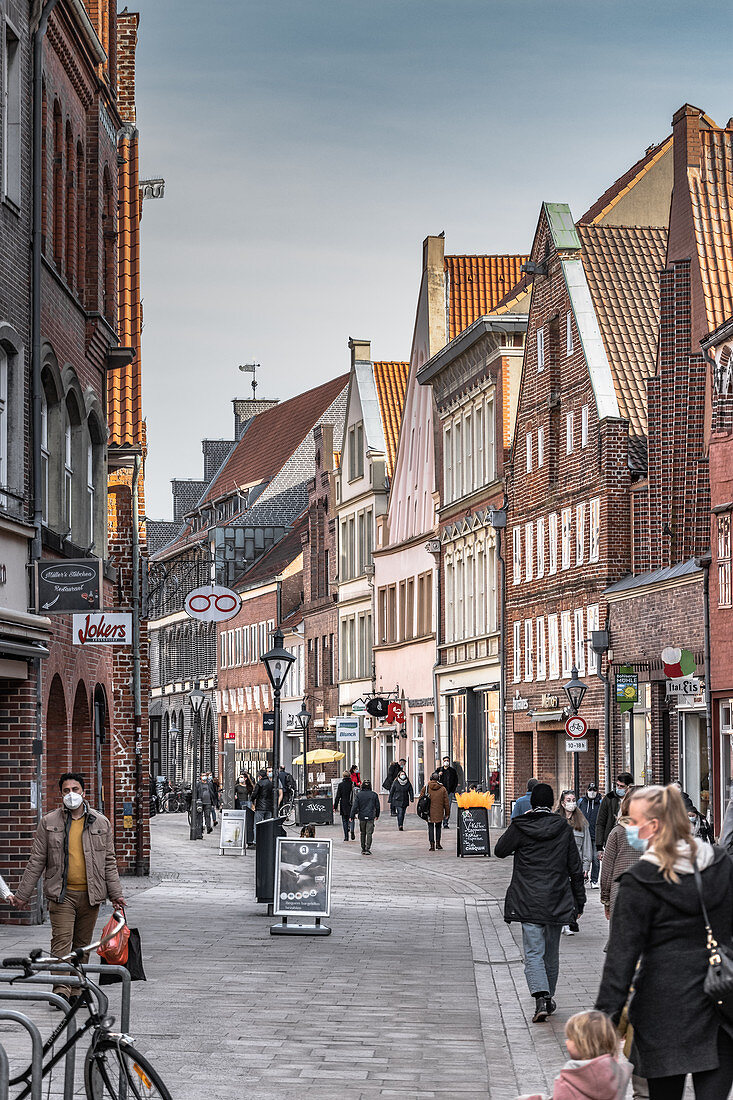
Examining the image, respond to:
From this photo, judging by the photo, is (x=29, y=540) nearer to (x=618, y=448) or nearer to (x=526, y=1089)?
(x=526, y=1089)

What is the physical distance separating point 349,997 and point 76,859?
2.37 metres

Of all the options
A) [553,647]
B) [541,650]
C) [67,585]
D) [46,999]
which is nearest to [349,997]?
[46,999]

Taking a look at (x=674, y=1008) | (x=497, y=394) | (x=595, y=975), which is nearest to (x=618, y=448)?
(x=497, y=394)

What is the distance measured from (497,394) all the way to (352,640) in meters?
23.1

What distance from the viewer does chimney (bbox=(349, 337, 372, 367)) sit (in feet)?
244

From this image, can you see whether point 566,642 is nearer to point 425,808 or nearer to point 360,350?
point 425,808

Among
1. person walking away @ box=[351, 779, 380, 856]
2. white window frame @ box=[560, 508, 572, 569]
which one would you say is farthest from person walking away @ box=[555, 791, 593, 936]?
white window frame @ box=[560, 508, 572, 569]

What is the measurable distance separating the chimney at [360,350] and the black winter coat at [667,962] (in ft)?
223

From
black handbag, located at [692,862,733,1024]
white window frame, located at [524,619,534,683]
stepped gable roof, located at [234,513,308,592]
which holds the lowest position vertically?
black handbag, located at [692,862,733,1024]

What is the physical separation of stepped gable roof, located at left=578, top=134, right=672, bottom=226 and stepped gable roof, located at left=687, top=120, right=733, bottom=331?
925 centimetres

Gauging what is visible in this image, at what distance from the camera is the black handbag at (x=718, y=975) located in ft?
21.7

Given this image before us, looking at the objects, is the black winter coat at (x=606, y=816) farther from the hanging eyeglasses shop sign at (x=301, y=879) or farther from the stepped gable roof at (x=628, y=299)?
the stepped gable roof at (x=628, y=299)

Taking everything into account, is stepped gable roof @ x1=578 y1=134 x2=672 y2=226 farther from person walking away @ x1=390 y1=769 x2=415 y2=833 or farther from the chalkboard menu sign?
the chalkboard menu sign

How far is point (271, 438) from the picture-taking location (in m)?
102
